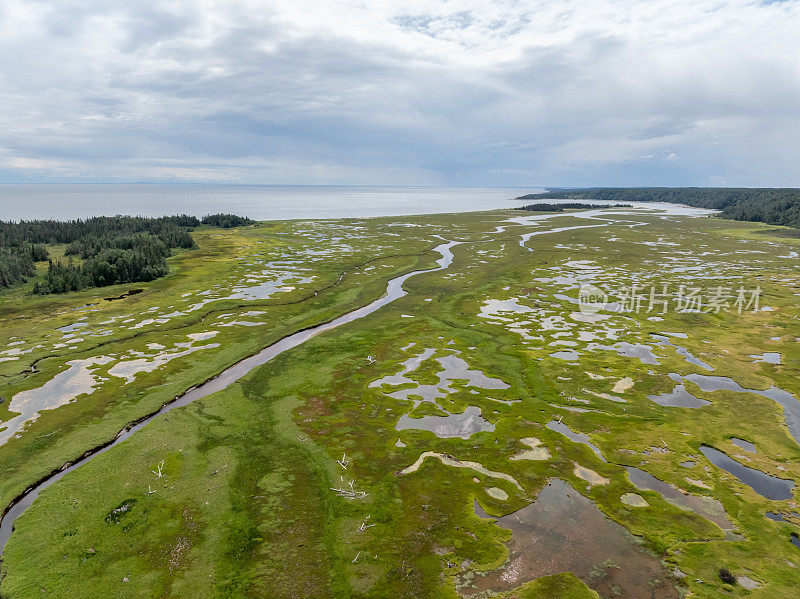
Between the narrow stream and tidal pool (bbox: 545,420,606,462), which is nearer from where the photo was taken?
the narrow stream

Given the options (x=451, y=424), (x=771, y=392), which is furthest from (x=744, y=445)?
(x=451, y=424)

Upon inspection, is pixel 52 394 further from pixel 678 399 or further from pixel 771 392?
pixel 771 392

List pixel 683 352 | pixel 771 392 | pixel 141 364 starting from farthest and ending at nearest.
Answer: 1. pixel 683 352
2. pixel 141 364
3. pixel 771 392

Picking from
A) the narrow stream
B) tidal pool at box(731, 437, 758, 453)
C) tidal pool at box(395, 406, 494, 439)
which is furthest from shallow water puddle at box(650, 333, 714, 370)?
the narrow stream

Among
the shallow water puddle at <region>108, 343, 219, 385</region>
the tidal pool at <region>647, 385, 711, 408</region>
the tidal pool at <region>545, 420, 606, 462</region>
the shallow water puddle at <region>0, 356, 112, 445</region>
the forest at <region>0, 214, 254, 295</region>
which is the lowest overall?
the tidal pool at <region>545, 420, 606, 462</region>

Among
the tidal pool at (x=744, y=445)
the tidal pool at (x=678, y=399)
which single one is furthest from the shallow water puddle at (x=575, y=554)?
the tidal pool at (x=678, y=399)

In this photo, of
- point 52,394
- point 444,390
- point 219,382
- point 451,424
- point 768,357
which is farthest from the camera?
point 768,357

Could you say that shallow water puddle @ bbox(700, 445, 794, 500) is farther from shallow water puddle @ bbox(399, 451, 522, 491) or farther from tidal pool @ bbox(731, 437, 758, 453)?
shallow water puddle @ bbox(399, 451, 522, 491)
